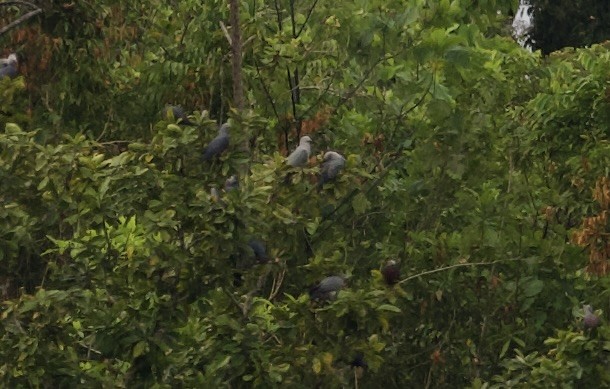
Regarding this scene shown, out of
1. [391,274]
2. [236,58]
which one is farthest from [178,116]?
[391,274]

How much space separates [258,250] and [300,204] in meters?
0.26

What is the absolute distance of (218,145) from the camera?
195 inches

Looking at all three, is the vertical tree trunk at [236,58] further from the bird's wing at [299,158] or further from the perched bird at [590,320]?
the perched bird at [590,320]

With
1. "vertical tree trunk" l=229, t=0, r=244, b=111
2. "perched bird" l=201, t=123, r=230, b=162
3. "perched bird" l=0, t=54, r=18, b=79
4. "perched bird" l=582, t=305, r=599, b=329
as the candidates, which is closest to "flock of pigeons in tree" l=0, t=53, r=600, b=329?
"perched bird" l=201, t=123, r=230, b=162

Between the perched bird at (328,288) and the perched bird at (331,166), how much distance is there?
37cm

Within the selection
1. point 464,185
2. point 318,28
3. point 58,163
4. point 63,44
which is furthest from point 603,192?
point 63,44

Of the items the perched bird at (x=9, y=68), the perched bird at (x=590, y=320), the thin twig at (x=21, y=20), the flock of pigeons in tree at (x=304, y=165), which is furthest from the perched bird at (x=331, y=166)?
the thin twig at (x=21, y=20)

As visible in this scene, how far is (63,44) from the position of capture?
7.12m

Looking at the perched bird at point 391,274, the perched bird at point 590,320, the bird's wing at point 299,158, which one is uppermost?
the bird's wing at point 299,158

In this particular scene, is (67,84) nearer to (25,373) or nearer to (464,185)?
(464,185)

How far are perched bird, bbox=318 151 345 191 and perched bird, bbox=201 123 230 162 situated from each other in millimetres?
398

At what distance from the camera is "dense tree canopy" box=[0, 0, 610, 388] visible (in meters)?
4.98

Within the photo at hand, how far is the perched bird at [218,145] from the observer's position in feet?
16.2

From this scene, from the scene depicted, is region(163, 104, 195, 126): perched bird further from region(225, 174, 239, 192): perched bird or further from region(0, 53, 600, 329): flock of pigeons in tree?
region(225, 174, 239, 192): perched bird
